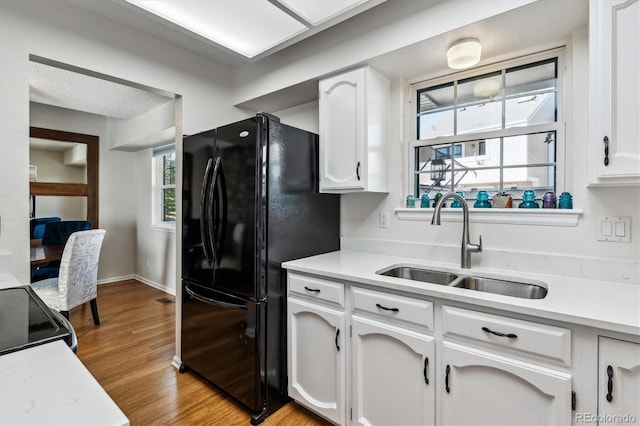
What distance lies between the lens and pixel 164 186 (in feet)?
15.0

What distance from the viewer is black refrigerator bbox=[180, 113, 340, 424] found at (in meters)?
1.78

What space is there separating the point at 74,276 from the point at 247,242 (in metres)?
2.05

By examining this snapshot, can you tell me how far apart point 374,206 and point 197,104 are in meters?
1.56

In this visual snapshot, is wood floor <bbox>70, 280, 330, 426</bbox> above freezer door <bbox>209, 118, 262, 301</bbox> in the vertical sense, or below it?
below

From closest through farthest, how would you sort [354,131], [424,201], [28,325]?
1. [28,325]
2. [354,131]
3. [424,201]

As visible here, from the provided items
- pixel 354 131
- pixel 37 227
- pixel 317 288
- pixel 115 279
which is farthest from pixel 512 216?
pixel 37 227

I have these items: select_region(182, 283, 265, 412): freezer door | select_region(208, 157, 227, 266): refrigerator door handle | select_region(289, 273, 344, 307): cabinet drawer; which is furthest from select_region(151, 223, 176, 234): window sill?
select_region(289, 273, 344, 307): cabinet drawer

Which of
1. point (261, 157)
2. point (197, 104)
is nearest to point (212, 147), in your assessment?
point (261, 157)

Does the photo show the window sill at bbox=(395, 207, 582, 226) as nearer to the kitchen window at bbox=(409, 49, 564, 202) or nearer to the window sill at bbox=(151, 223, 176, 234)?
Answer: the kitchen window at bbox=(409, 49, 564, 202)

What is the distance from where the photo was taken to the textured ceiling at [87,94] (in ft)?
9.64

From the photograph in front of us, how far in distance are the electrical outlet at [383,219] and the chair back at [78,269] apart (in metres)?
2.59

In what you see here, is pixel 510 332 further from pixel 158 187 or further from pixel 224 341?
pixel 158 187

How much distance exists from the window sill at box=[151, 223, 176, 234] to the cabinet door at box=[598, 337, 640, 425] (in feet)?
13.9

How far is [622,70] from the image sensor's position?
3.90 ft
